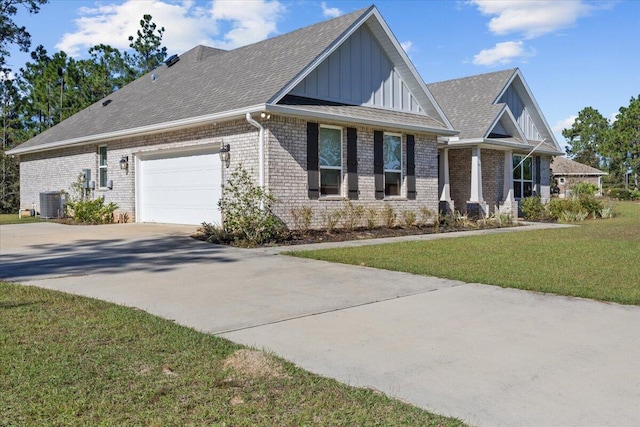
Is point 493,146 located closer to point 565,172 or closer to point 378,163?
point 378,163

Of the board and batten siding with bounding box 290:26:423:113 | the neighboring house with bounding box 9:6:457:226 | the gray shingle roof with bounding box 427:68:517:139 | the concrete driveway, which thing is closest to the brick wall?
the neighboring house with bounding box 9:6:457:226

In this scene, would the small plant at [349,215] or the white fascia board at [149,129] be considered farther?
the small plant at [349,215]

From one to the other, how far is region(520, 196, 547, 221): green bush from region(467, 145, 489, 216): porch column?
2839 mm

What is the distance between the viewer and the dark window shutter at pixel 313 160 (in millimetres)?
14367

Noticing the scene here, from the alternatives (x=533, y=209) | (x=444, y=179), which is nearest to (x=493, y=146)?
(x=444, y=179)

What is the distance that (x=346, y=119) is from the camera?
48.5 feet

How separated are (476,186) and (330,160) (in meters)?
8.22

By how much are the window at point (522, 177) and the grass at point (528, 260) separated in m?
9.41

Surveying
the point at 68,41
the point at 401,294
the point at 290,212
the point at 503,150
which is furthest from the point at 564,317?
the point at 68,41

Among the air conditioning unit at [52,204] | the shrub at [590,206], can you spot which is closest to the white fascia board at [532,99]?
the shrub at [590,206]

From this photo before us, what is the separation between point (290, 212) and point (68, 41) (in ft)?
88.5

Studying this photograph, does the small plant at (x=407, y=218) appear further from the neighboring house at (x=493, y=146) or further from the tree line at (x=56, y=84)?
the tree line at (x=56, y=84)

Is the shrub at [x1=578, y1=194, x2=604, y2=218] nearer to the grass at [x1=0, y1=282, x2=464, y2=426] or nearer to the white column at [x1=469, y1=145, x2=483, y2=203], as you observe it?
the white column at [x1=469, y1=145, x2=483, y2=203]

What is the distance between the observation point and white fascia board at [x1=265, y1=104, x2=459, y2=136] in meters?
13.3
